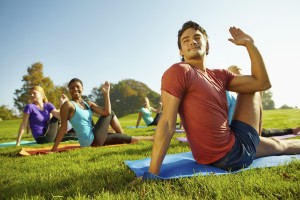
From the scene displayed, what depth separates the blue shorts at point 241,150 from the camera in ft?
10.5

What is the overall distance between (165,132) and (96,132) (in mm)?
4428

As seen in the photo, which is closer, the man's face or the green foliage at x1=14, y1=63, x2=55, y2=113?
the man's face

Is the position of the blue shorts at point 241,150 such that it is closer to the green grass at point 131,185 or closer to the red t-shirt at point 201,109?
the red t-shirt at point 201,109

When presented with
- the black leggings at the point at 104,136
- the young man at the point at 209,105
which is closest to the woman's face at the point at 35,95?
the black leggings at the point at 104,136

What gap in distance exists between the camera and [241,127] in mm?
3324

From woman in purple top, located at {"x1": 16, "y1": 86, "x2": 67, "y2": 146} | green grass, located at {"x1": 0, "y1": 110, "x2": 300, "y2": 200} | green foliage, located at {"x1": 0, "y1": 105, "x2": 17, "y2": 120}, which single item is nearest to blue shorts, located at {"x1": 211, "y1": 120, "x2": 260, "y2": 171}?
green grass, located at {"x1": 0, "y1": 110, "x2": 300, "y2": 200}

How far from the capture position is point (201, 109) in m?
3.10

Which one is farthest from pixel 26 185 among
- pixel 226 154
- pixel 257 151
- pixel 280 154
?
pixel 280 154

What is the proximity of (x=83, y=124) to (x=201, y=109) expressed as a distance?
4.18 meters

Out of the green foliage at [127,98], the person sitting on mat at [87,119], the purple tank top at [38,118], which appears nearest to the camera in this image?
the person sitting on mat at [87,119]

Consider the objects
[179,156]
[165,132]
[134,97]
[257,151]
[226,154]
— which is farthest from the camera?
[134,97]

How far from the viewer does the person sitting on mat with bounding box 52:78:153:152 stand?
6367 millimetres

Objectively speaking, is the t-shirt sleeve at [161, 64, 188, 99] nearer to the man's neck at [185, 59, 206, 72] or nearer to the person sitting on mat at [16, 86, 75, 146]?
the man's neck at [185, 59, 206, 72]

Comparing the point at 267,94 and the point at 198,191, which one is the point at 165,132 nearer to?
the point at 198,191
